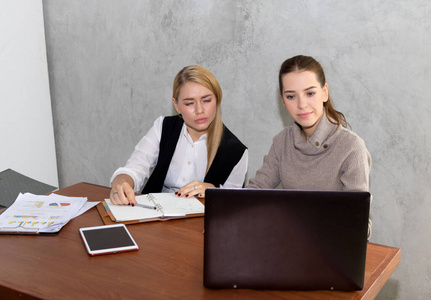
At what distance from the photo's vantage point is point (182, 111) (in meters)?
1.90

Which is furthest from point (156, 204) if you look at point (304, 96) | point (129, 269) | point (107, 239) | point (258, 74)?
point (258, 74)

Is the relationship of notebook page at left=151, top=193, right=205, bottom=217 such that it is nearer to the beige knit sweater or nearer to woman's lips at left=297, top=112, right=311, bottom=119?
the beige knit sweater

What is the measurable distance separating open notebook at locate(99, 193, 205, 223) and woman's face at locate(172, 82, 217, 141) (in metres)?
0.41

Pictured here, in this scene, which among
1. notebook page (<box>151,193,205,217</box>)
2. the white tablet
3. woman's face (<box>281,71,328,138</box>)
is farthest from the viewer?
woman's face (<box>281,71,328,138</box>)

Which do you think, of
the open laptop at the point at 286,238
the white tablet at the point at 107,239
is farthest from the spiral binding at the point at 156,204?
the open laptop at the point at 286,238

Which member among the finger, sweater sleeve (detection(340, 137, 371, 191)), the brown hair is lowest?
the finger

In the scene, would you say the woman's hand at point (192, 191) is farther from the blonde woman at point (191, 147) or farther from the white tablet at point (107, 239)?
the white tablet at point (107, 239)

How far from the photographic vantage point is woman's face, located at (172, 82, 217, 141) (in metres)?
1.84

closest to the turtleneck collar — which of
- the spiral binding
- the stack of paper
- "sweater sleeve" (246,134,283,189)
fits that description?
"sweater sleeve" (246,134,283,189)

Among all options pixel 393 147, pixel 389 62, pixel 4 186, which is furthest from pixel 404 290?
pixel 4 186

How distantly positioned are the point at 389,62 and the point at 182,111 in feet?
3.30

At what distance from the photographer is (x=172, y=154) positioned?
2.00 m

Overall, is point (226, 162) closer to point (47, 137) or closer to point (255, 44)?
point (255, 44)

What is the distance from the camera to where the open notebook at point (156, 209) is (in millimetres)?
1385
